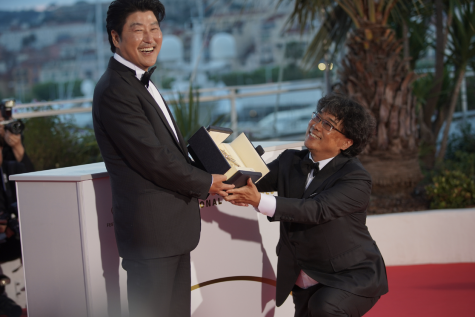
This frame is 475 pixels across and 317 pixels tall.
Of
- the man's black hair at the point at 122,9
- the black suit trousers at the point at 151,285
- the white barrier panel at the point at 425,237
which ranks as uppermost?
the man's black hair at the point at 122,9

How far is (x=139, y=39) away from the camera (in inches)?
79.3

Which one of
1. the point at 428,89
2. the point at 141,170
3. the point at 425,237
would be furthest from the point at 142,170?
the point at 428,89

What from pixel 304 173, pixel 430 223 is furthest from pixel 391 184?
pixel 304 173

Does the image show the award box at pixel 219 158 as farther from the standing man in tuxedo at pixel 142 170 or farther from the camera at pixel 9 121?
the camera at pixel 9 121

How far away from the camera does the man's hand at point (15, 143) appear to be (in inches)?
151

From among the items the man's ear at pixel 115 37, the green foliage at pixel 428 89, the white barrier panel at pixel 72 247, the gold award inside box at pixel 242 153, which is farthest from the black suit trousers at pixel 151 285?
the green foliage at pixel 428 89

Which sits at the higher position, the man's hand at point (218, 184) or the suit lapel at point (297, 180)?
the man's hand at point (218, 184)

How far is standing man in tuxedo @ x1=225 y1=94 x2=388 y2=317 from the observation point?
2225mm

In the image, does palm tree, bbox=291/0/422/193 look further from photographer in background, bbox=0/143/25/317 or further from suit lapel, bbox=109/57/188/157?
suit lapel, bbox=109/57/188/157

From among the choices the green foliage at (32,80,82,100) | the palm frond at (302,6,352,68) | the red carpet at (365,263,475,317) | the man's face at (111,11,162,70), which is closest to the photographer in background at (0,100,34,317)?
the man's face at (111,11,162,70)

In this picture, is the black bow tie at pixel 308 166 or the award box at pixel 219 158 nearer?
the award box at pixel 219 158

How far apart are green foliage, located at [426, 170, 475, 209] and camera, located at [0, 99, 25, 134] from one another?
403cm

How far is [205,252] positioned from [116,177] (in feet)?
2.68

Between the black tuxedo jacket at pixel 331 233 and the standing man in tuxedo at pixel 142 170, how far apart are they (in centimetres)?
47
